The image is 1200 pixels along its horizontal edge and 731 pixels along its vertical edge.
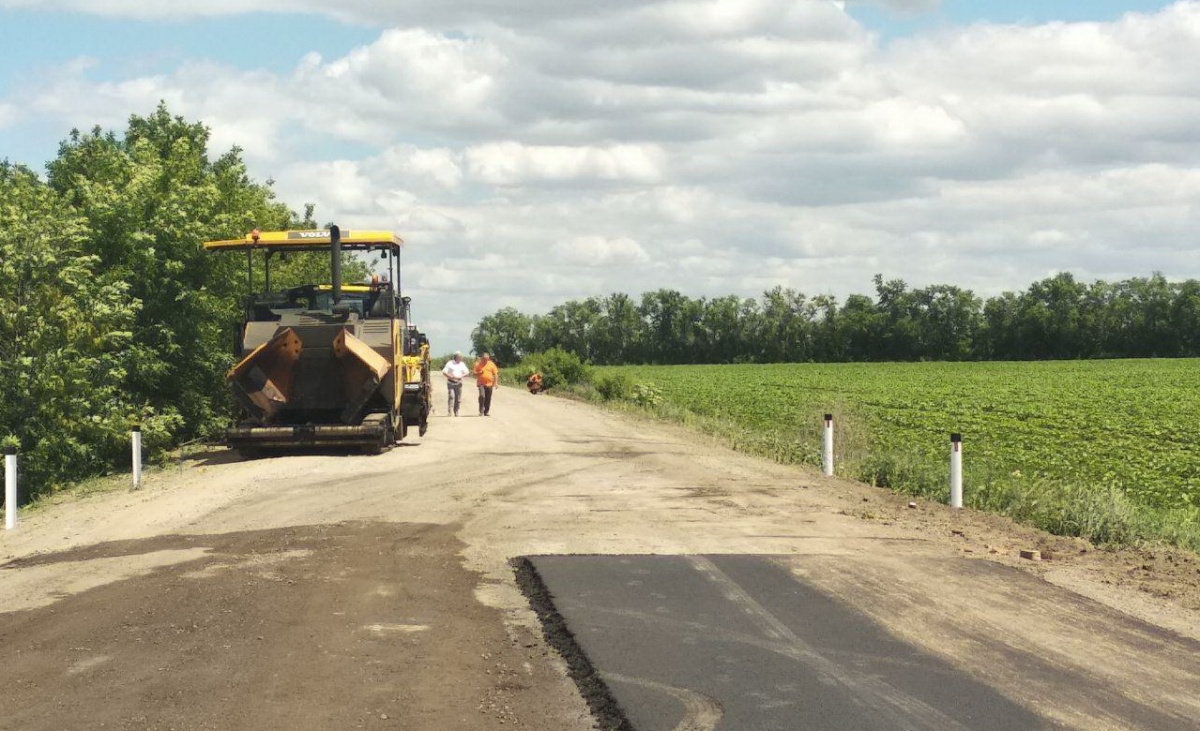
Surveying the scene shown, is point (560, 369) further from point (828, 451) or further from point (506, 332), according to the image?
point (506, 332)

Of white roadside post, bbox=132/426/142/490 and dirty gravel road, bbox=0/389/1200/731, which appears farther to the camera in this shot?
white roadside post, bbox=132/426/142/490

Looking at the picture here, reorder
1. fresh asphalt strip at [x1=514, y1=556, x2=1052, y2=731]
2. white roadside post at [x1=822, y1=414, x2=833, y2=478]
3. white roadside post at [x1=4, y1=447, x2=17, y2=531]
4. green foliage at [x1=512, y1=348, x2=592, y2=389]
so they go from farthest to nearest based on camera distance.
Result: green foliage at [x1=512, y1=348, x2=592, y2=389]
white roadside post at [x1=822, y1=414, x2=833, y2=478]
white roadside post at [x1=4, y1=447, x2=17, y2=531]
fresh asphalt strip at [x1=514, y1=556, x2=1052, y2=731]

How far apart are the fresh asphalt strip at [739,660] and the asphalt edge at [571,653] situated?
0.01 m

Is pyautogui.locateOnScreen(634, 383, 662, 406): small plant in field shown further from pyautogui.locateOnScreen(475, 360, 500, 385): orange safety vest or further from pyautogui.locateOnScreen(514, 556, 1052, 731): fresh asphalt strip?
pyautogui.locateOnScreen(514, 556, 1052, 731): fresh asphalt strip

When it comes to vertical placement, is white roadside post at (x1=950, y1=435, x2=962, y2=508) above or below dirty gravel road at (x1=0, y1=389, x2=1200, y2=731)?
above

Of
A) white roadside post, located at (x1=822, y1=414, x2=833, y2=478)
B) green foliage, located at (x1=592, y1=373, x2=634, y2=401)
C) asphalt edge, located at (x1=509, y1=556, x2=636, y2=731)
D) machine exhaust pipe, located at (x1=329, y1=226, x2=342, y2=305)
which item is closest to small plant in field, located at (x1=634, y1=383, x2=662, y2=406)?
green foliage, located at (x1=592, y1=373, x2=634, y2=401)

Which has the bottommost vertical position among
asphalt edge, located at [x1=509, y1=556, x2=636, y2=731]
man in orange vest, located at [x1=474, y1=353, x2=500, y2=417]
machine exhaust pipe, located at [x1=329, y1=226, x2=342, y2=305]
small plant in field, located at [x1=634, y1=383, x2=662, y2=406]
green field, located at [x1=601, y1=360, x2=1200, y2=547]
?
green field, located at [x1=601, y1=360, x2=1200, y2=547]

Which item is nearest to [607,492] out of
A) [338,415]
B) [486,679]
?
[338,415]

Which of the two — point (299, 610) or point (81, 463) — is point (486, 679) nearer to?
point (299, 610)

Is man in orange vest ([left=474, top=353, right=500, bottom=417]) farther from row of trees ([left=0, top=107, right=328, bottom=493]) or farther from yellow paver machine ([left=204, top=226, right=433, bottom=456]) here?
yellow paver machine ([left=204, top=226, right=433, bottom=456])

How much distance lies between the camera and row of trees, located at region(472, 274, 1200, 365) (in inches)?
5241

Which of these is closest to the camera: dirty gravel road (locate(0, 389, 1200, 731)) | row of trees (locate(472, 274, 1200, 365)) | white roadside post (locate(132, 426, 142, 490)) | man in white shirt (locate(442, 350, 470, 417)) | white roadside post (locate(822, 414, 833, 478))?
dirty gravel road (locate(0, 389, 1200, 731))

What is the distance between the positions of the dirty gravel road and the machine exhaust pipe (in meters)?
3.42

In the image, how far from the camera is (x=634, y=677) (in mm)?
7238
